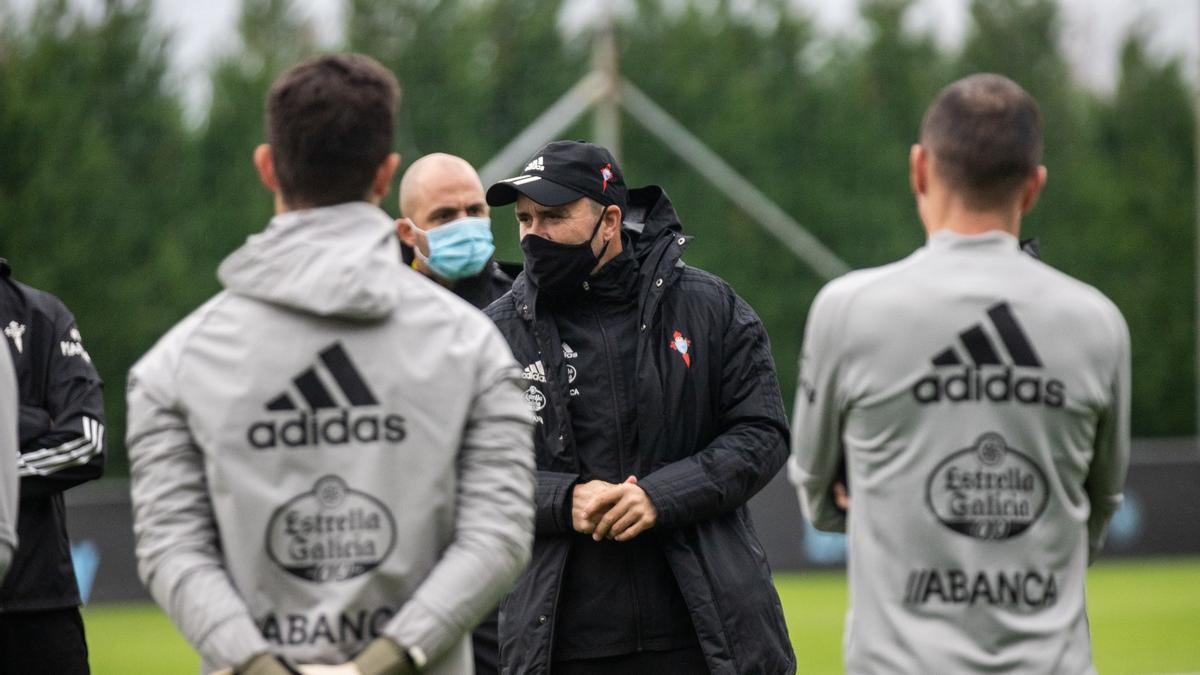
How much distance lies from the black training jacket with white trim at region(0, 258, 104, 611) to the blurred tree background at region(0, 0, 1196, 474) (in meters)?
16.5

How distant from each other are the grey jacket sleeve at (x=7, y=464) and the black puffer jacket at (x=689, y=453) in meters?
1.64

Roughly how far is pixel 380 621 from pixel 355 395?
45 centimetres

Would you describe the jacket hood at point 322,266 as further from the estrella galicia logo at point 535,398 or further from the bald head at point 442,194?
the bald head at point 442,194

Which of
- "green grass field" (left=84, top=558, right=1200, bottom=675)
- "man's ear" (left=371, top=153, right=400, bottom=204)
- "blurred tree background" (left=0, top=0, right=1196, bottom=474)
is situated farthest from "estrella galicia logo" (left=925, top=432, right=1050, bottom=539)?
"blurred tree background" (left=0, top=0, right=1196, bottom=474)

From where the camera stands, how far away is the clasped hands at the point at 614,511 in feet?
15.4

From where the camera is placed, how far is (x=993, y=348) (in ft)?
11.6

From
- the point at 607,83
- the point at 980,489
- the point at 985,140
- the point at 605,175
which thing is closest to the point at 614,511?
the point at 605,175

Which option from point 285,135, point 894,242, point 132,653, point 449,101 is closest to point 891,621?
point 285,135

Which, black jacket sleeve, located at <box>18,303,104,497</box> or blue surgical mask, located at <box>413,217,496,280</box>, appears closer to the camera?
black jacket sleeve, located at <box>18,303,104,497</box>

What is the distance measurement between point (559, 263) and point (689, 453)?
685 mm

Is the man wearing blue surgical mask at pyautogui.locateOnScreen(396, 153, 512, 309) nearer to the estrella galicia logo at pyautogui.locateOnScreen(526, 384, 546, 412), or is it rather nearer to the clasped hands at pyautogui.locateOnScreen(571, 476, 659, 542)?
the estrella galicia logo at pyautogui.locateOnScreen(526, 384, 546, 412)

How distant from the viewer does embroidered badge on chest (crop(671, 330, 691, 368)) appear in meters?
4.96

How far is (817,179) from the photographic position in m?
26.9

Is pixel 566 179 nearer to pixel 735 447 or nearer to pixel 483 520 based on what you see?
pixel 735 447
